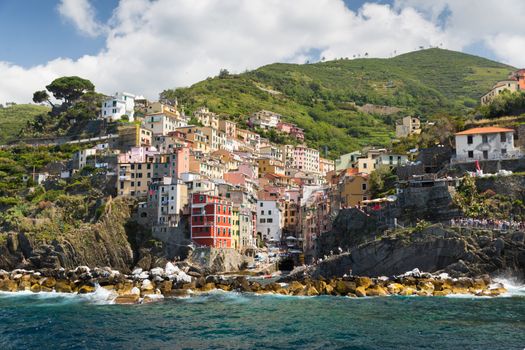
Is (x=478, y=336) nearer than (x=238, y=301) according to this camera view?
Yes

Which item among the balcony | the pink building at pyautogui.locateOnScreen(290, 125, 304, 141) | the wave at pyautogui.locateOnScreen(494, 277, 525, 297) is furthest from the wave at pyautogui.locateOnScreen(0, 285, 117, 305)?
the pink building at pyautogui.locateOnScreen(290, 125, 304, 141)

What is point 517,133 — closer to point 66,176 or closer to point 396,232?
point 396,232

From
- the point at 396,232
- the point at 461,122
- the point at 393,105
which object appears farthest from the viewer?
the point at 393,105

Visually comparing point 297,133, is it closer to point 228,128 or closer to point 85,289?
point 228,128

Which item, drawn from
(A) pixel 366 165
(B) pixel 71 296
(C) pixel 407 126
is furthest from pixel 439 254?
(C) pixel 407 126

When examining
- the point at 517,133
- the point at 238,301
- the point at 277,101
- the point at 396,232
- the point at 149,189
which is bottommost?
the point at 238,301

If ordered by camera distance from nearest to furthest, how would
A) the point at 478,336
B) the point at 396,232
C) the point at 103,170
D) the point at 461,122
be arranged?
the point at 478,336 → the point at 396,232 → the point at 461,122 → the point at 103,170

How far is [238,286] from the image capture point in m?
53.3

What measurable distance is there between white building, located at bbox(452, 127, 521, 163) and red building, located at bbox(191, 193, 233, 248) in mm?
32191

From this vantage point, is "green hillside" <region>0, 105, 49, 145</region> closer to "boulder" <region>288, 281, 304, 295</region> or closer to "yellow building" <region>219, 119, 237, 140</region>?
"yellow building" <region>219, 119, 237, 140</region>

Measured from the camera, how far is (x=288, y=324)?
3466 centimetres

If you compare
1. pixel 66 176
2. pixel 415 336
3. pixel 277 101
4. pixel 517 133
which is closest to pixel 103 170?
pixel 66 176

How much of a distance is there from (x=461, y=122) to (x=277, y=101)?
106 meters

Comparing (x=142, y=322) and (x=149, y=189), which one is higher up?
(x=149, y=189)
